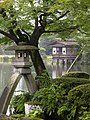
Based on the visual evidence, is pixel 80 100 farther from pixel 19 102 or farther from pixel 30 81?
pixel 19 102

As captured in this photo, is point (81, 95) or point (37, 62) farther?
point (37, 62)

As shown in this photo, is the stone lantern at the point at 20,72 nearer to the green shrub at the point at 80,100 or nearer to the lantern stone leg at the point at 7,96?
the lantern stone leg at the point at 7,96

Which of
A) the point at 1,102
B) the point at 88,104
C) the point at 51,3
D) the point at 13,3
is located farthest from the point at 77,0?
the point at 1,102

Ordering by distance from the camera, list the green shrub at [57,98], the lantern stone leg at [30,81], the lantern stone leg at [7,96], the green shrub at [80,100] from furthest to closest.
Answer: the lantern stone leg at [30,81] → the lantern stone leg at [7,96] → the green shrub at [57,98] → the green shrub at [80,100]

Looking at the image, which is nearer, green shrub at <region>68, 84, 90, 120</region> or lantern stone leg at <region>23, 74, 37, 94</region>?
green shrub at <region>68, 84, 90, 120</region>

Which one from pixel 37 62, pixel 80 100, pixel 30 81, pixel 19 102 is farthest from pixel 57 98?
pixel 37 62

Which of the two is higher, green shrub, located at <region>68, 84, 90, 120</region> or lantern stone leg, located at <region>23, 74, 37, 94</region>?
lantern stone leg, located at <region>23, 74, 37, 94</region>

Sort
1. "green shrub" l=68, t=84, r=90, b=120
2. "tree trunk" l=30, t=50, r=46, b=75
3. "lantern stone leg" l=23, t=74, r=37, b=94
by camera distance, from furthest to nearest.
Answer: "tree trunk" l=30, t=50, r=46, b=75 → "lantern stone leg" l=23, t=74, r=37, b=94 → "green shrub" l=68, t=84, r=90, b=120

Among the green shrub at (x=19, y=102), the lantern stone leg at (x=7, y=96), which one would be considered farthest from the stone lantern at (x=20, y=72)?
the green shrub at (x=19, y=102)

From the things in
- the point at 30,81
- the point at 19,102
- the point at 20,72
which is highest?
the point at 20,72

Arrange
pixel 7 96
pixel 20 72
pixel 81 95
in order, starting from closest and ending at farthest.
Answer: pixel 81 95, pixel 7 96, pixel 20 72

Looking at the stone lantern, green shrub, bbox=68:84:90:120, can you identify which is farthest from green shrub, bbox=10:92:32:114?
green shrub, bbox=68:84:90:120

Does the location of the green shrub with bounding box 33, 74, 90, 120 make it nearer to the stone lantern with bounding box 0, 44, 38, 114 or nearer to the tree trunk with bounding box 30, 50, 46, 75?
the stone lantern with bounding box 0, 44, 38, 114

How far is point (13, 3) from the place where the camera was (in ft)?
17.9
